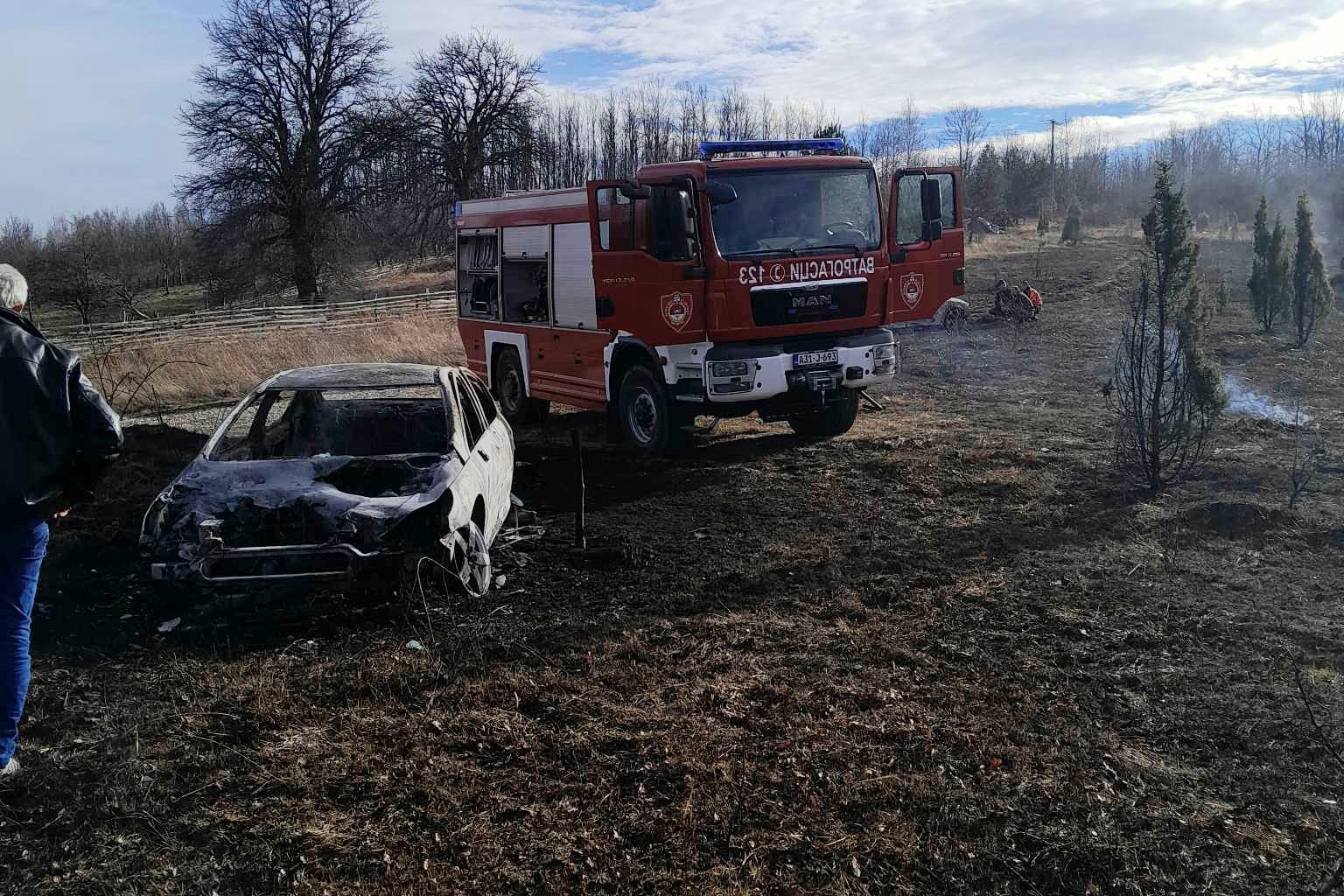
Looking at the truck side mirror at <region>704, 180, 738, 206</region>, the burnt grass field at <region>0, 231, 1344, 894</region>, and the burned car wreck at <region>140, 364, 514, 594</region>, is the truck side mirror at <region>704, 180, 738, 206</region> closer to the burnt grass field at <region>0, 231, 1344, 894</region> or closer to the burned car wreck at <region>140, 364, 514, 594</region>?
the burnt grass field at <region>0, 231, 1344, 894</region>

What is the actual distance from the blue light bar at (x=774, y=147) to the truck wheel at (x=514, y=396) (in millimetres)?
3835

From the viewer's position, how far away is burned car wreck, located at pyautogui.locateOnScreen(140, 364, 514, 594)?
550 centimetres

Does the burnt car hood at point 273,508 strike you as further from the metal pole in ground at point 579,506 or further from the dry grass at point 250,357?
the dry grass at point 250,357

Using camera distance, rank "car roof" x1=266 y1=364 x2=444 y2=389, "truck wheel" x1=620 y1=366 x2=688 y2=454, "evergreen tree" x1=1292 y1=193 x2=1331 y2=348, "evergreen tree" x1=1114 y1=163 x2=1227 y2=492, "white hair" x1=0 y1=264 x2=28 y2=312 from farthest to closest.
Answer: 1. "evergreen tree" x1=1292 y1=193 x2=1331 y2=348
2. "truck wheel" x1=620 y1=366 x2=688 y2=454
3. "evergreen tree" x1=1114 y1=163 x2=1227 y2=492
4. "car roof" x1=266 y1=364 x2=444 y2=389
5. "white hair" x1=0 y1=264 x2=28 y2=312

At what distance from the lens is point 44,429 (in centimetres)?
381

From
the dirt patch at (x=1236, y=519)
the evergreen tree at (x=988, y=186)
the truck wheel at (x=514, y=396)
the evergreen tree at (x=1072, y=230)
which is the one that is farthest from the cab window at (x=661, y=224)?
the evergreen tree at (x=988, y=186)

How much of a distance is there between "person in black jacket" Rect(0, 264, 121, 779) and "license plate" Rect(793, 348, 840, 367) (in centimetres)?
696

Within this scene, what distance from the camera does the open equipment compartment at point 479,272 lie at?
12.8 m

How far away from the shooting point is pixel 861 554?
7020 mm

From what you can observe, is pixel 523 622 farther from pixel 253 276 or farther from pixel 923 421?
pixel 253 276

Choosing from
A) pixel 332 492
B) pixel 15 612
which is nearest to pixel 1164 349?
pixel 332 492

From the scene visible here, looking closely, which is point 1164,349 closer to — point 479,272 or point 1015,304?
point 479,272

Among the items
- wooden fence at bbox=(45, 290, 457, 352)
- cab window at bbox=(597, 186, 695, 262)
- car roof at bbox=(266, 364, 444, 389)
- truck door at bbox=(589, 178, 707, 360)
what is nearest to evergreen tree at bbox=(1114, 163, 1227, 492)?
truck door at bbox=(589, 178, 707, 360)

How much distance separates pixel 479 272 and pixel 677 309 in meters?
4.46
